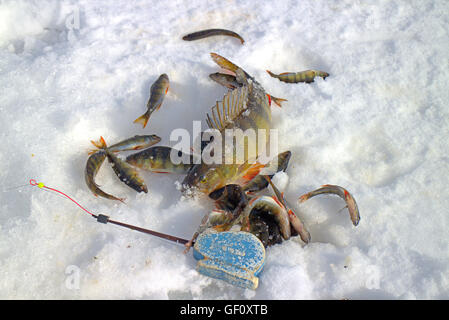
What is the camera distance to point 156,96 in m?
3.19

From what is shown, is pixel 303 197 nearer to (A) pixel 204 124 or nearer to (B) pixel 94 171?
(A) pixel 204 124

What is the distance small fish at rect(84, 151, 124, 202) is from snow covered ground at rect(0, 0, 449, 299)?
74 millimetres

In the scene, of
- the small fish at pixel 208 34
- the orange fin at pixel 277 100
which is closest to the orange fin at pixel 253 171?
the orange fin at pixel 277 100

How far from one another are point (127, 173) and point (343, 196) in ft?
5.22

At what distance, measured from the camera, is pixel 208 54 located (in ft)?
11.9

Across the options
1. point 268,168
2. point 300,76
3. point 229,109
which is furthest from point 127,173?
→ point 300,76

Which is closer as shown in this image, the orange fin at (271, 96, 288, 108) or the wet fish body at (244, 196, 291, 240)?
the wet fish body at (244, 196, 291, 240)

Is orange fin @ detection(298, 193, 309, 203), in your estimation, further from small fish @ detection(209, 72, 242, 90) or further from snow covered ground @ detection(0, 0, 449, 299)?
small fish @ detection(209, 72, 242, 90)

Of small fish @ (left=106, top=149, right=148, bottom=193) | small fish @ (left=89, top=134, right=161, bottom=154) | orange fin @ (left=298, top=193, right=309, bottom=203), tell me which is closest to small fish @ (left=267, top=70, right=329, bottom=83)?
orange fin @ (left=298, top=193, right=309, bottom=203)

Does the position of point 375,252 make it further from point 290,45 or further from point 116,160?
point 290,45

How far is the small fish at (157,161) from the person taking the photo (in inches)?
113

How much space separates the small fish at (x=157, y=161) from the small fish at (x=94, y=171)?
8.4 inches

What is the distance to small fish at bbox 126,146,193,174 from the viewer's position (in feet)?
9.41

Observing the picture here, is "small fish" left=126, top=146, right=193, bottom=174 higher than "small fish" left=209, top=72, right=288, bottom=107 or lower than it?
lower
